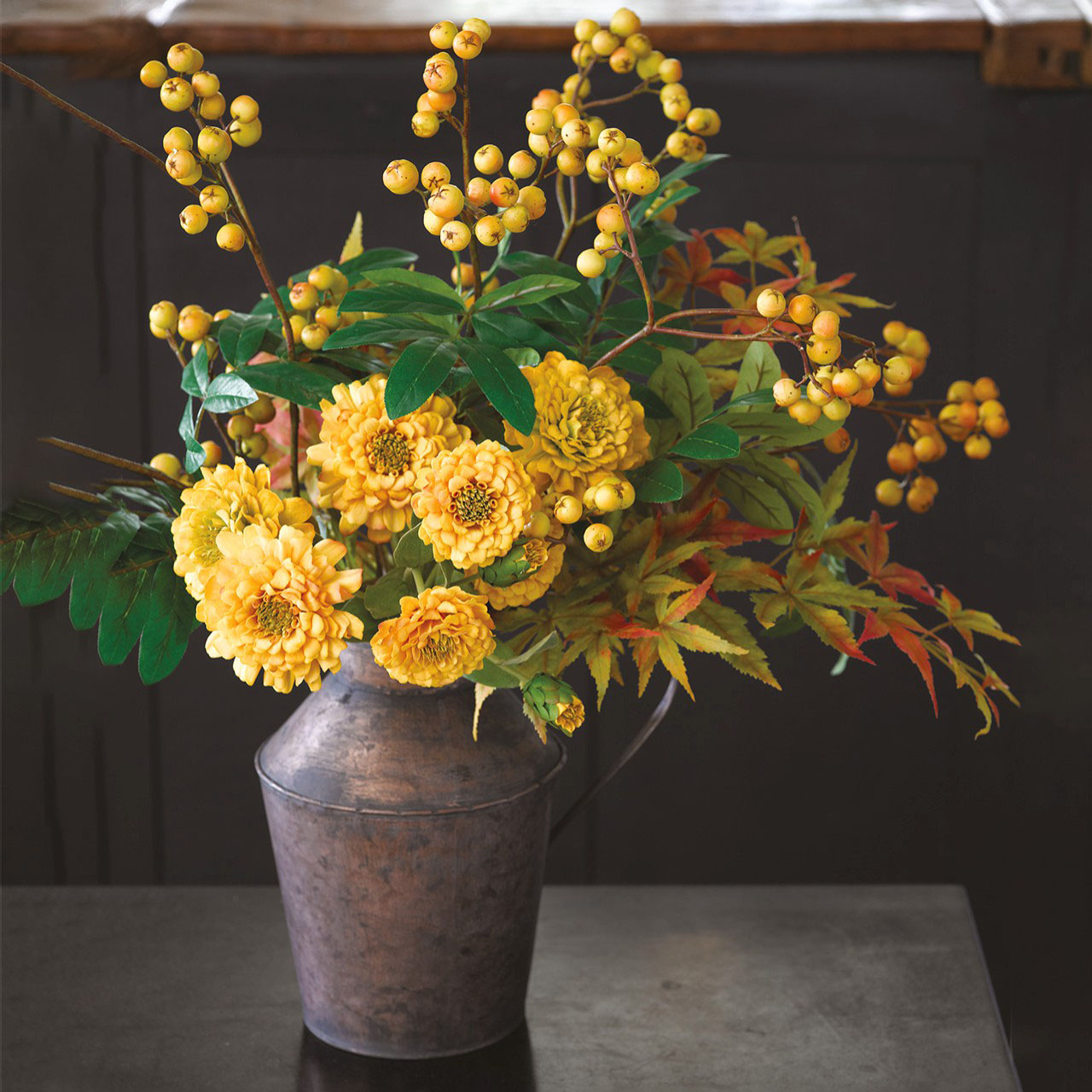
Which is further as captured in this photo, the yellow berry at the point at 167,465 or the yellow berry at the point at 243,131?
the yellow berry at the point at 167,465

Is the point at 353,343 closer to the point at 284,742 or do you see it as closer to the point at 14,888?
the point at 284,742

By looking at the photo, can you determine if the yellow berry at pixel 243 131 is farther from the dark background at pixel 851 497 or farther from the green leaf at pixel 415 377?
the dark background at pixel 851 497

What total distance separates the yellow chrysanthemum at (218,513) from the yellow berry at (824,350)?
0.27 meters

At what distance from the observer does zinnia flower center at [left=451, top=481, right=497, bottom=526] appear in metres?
0.62

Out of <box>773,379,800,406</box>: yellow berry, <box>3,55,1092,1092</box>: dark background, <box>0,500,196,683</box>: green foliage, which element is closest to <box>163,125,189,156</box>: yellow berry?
<box>0,500,196,683</box>: green foliage

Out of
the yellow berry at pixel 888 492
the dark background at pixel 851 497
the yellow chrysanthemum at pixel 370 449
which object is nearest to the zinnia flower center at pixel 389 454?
the yellow chrysanthemum at pixel 370 449

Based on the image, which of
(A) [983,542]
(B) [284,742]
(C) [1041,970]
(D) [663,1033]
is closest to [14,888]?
(B) [284,742]

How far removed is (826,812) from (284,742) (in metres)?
0.88

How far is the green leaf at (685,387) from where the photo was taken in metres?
0.72

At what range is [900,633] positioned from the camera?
73 centimetres

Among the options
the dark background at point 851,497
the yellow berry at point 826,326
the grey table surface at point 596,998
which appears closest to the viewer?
the yellow berry at point 826,326

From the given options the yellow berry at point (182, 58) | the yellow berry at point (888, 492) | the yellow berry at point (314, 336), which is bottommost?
the yellow berry at point (888, 492)

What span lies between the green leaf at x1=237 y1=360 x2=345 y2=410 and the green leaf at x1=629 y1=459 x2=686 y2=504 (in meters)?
0.17

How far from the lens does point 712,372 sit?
801mm
